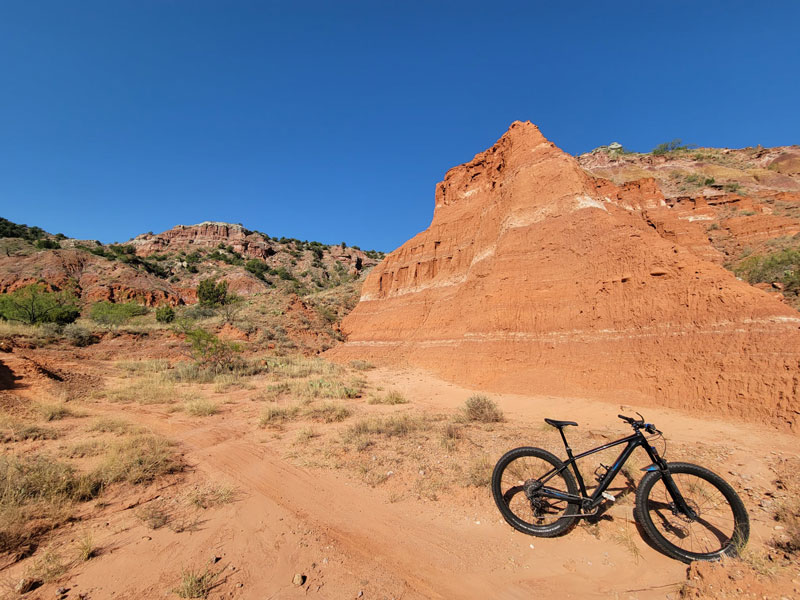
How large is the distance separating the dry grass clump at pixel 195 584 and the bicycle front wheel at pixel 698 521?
4.29 meters

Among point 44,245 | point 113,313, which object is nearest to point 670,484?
point 113,313

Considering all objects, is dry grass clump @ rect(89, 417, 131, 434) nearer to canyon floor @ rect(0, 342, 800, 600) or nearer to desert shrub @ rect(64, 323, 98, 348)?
canyon floor @ rect(0, 342, 800, 600)

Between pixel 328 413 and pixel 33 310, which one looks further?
pixel 33 310

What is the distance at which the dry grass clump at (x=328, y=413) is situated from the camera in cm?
887

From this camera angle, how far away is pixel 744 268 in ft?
70.9

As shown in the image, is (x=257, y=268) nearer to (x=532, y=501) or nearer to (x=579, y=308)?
(x=579, y=308)

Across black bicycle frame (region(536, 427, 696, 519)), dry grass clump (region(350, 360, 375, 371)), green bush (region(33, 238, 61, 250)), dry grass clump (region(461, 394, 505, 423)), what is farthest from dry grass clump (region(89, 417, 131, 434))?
green bush (region(33, 238, 61, 250))

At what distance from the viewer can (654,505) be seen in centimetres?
403

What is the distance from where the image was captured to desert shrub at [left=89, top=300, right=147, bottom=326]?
35.7 m

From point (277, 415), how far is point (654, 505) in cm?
843

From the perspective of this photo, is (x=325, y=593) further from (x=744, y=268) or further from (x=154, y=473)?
(x=744, y=268)

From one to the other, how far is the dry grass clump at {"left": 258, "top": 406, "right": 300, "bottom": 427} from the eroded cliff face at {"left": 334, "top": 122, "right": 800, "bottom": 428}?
9593mm

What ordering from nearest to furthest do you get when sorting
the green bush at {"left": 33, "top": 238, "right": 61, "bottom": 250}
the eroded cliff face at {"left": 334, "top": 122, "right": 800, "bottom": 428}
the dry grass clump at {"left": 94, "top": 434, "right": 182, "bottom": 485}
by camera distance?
the dry grass clump at {"left": 94, "top": 434, "right": 182, "bottom": 485}
the eroded cliff face at {"left": 334, "top": 122, "right": 800, "bottom": 428}
the green bush at {"left": 33, "top": 238, "right": 61, "bottom": 250}

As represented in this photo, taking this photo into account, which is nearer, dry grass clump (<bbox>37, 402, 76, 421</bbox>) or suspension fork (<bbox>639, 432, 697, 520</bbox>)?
suspension fork (<bbox>639, 432, 697, 520</bbox>)
